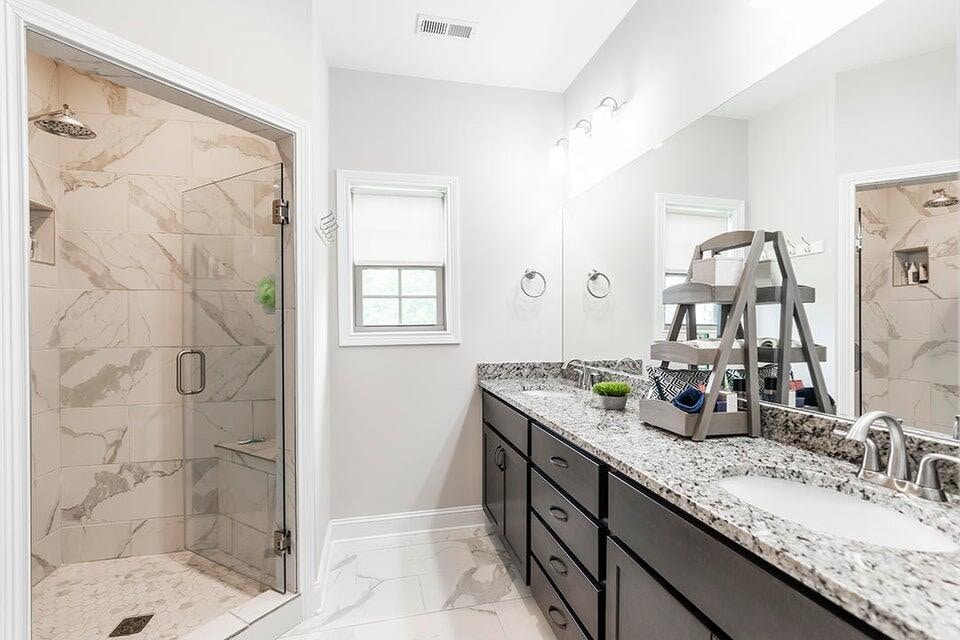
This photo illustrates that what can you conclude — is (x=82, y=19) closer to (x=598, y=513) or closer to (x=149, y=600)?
(x=598, y=513)

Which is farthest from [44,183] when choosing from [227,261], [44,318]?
[227,261]

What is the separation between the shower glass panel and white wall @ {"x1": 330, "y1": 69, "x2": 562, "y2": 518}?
0.50 m

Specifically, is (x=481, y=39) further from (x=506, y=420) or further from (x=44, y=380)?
(x=44, y=380)

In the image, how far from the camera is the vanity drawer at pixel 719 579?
2.43 ft

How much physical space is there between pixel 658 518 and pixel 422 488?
6.49ft

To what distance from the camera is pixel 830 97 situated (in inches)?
52.4

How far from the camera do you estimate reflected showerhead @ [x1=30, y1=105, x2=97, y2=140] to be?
2.04m

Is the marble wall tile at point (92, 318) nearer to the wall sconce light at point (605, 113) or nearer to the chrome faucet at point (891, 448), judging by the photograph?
the wall sconce light at point (605, 113)

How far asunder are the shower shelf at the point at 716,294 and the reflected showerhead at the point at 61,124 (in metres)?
2.63

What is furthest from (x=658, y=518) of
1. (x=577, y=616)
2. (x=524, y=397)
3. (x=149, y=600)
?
(x=149, y=600)

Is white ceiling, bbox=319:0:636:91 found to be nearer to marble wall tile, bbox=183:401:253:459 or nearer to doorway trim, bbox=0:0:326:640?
doorway trim, bbox=0:0:326:640

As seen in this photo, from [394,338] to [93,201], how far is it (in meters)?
1.65

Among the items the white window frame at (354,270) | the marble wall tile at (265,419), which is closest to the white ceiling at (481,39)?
the white window frame at (354,270)

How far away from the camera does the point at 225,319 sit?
7.91 feet
